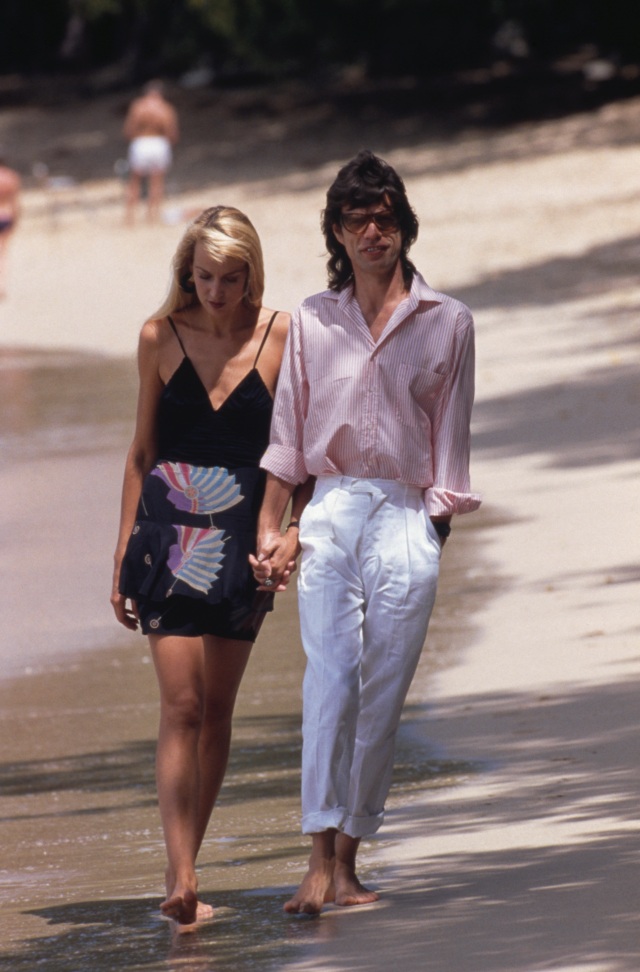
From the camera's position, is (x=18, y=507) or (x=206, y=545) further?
(x=18, y=507)

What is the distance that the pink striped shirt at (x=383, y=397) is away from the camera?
17.0 feet

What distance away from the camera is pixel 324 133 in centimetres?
3925

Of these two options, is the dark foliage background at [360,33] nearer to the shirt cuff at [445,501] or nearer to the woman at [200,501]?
the woman at [200,501]

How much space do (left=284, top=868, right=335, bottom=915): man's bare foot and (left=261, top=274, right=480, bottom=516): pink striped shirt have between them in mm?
969

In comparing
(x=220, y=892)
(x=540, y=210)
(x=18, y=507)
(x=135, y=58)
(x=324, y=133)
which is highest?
(x=135, y=58)

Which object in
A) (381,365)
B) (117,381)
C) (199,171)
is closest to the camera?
(381,365)

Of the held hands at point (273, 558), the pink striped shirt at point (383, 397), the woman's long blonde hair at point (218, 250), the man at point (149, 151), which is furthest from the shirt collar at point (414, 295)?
the man at point (149, 151)

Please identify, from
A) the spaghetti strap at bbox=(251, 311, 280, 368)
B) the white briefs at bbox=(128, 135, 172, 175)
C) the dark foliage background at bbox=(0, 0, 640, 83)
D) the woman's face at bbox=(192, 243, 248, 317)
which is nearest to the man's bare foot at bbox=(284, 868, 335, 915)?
the spaghetti strap at bbox=(251, 311, 280, 368)

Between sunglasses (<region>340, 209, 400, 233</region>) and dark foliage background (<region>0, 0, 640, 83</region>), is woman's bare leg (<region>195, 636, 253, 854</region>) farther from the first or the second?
dark foliage background (<region>0, 0, 640, 83</region>)

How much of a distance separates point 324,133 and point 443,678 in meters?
31.9

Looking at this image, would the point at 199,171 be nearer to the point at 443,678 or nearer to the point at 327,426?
the point at 443,678

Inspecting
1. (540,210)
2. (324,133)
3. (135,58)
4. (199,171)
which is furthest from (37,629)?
(135,58)

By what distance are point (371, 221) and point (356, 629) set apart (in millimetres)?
1046

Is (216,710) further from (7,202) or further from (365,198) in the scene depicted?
(7,202)
